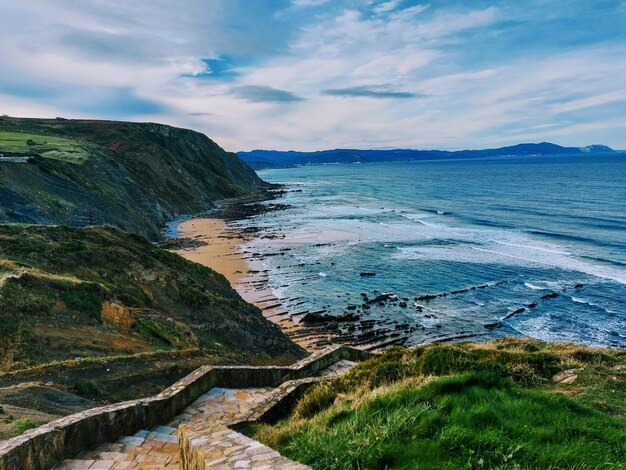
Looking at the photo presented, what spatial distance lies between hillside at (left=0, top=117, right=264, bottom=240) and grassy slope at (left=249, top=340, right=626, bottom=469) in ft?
104

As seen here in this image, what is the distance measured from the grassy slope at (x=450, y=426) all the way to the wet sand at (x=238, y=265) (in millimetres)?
16711

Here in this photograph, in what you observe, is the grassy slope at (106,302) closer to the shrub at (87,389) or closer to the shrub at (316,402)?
the shrub at (87,389)

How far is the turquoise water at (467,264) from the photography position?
28.3m

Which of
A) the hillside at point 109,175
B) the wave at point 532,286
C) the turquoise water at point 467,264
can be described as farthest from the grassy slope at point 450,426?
the hillside at point 109,175

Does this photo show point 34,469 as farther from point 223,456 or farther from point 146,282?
point 146,282

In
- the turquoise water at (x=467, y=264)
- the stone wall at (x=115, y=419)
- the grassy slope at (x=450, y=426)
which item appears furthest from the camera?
the turquoise water at (x=467, y=264)

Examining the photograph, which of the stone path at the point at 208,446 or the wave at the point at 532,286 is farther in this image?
the wave at the point at 532,286

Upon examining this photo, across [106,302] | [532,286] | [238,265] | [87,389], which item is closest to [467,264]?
[532,286]

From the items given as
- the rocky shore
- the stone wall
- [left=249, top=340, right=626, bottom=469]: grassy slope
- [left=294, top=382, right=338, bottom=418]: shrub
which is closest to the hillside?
the rocky shore

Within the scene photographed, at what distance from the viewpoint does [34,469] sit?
5828mm

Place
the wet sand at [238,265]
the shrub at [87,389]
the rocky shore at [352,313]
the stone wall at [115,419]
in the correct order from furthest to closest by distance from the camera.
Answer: the wet sand at [238,265] < the rocky shore at [352,313] < the shrub at [87,389] < the stone wall at [115,419]

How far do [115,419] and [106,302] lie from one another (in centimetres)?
795

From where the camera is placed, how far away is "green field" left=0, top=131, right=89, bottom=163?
51.2 m

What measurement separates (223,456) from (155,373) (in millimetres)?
Result: 7029
